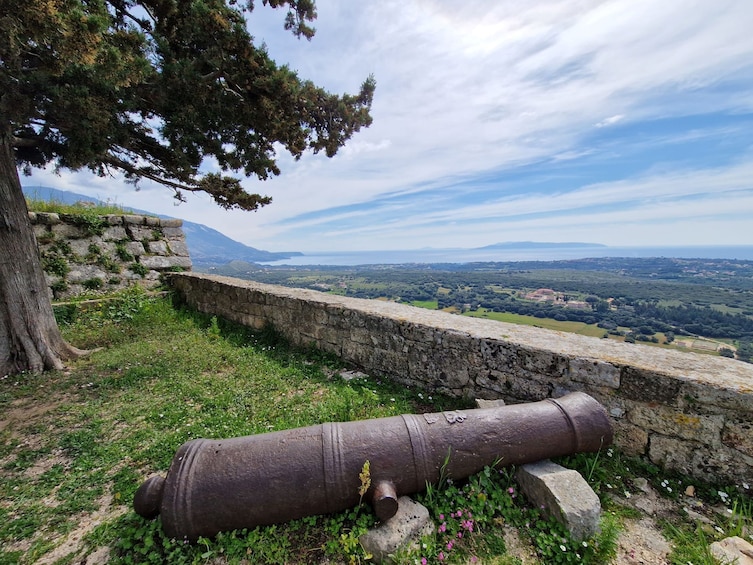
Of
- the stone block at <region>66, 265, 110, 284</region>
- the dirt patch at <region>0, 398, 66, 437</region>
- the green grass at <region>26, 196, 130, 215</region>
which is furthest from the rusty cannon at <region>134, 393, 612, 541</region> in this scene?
the green grass at <region>26, 196, 130, 215</region>

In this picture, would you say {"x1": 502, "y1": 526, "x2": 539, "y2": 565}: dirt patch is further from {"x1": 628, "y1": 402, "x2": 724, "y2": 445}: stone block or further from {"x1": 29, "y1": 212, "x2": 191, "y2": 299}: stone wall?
{"x1": 29, "y1": 212, "x2": 191, "y2": 299}: stone wall

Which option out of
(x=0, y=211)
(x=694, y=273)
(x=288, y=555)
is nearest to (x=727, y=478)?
(x=288, y=555)

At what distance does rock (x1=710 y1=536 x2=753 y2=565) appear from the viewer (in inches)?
69.5

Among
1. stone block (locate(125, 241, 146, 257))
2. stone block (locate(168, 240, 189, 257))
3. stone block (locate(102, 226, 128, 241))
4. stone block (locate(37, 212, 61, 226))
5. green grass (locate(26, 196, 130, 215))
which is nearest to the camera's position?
stone block (locate(37, 212, 61, 226))

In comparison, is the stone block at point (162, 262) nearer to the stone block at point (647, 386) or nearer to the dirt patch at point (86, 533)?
the dirt patch at point (86, 533)

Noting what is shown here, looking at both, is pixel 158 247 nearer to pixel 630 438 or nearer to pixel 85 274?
pixel 85 274

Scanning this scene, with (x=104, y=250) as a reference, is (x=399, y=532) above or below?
below

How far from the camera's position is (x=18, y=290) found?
15.1 feet

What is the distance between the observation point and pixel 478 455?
2205 millimetres

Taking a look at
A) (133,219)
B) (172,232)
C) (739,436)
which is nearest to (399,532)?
(739,436)

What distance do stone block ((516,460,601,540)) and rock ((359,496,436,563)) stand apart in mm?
757

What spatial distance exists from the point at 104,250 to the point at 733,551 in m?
11.2

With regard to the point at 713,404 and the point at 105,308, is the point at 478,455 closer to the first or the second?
the point at 713,404

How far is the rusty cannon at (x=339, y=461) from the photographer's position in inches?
72.4
